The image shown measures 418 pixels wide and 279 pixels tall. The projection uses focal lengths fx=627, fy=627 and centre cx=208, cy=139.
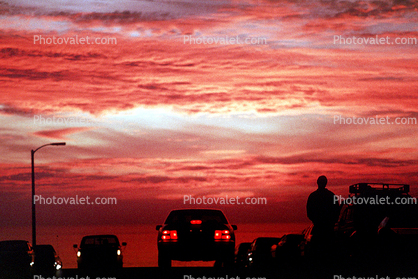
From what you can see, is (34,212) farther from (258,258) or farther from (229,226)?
(229,226)

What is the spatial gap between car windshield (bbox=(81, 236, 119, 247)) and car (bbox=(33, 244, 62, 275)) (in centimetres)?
510

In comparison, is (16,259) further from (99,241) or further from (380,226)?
(99,241)

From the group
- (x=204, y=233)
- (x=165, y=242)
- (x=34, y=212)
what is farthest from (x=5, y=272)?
(x=34, y=212)

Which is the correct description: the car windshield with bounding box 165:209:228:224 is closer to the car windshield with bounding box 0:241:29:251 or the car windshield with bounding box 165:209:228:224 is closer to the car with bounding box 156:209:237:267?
the car with bounding box 156:209:237:267

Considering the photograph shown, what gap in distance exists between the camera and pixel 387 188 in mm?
16453

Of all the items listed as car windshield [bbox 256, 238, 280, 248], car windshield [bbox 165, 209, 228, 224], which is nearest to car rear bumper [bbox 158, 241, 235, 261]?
car windshield [bbox 165, 209, 228, 224]

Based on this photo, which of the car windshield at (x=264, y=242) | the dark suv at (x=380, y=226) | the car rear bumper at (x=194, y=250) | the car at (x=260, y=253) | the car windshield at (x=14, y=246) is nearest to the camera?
the dark suv at (x=380, y=226)

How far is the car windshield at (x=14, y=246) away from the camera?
1867 centimetres

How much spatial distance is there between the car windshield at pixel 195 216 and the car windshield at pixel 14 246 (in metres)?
4.69

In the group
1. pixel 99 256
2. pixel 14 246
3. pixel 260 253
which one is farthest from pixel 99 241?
pixel 14 246

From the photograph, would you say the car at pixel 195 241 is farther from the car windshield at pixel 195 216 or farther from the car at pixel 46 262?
the car at pixel 46 262

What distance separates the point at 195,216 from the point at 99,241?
41.9 feet

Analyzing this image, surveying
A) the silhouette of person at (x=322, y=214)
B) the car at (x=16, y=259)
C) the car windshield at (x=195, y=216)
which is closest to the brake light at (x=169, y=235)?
the car windshield at (x=195, y=216)

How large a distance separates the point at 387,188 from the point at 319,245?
4027mm
